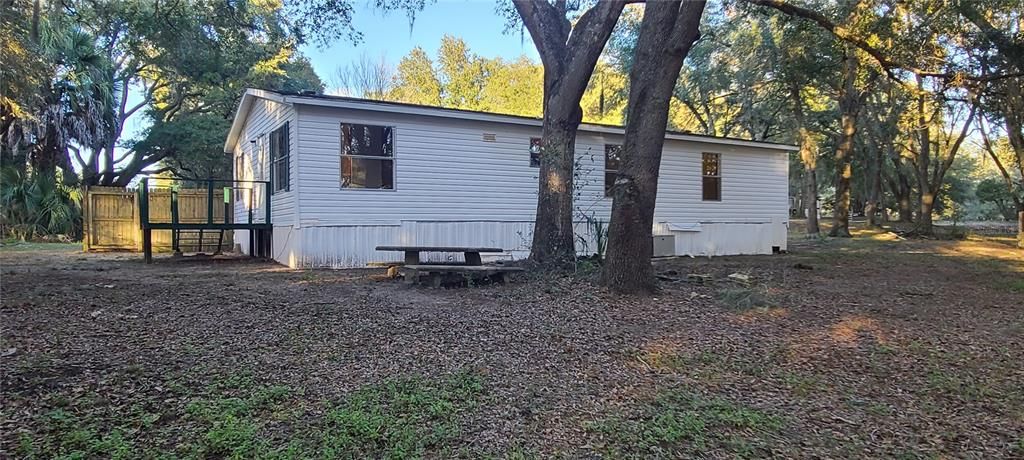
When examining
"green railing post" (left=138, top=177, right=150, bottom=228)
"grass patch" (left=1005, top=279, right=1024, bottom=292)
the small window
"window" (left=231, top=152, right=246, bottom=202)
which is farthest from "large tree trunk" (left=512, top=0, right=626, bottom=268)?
"window" (left=231, top=152, right=246, bottom=202)

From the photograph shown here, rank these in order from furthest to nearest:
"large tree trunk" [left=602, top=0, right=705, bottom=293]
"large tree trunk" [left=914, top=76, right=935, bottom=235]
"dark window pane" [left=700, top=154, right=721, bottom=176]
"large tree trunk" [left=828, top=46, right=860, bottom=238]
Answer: "large tree trunk" [left=914, top=76, right=935, bottom=235] < "large tree trunk" [left=828, top=46, right=860, bottom=238] < "dark window pane" [left=700, top=154, right=721, bottom=176] < "large tree trunk" [left=602, top=0, right=705, bottom=293]

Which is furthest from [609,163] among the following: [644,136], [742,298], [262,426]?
[262,426]

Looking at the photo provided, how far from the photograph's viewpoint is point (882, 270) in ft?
31.4

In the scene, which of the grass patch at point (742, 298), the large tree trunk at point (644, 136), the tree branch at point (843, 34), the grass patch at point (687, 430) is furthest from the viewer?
the tree branch at point (843, 34)

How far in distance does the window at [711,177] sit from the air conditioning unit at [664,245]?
5.55 feet

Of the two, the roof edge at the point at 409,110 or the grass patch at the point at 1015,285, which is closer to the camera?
the grass patch at the point at 1015,285

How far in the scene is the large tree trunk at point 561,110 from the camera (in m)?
7.60

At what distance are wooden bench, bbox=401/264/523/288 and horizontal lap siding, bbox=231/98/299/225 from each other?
3400 millimetres

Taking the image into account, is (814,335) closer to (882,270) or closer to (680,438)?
(680,438)

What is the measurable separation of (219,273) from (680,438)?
7948 millimetres

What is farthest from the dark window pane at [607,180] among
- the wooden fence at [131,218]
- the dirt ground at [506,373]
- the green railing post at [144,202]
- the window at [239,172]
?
the wooden fence at [131,218]

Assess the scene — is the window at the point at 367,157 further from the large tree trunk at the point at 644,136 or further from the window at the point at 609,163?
the large tree trunk at the point at 644,136

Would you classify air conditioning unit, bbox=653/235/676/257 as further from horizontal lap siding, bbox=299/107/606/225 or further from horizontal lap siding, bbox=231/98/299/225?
horizontal lap siding, bbox=231/98/299/225

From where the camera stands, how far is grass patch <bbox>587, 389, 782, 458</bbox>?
2752 millimetres
